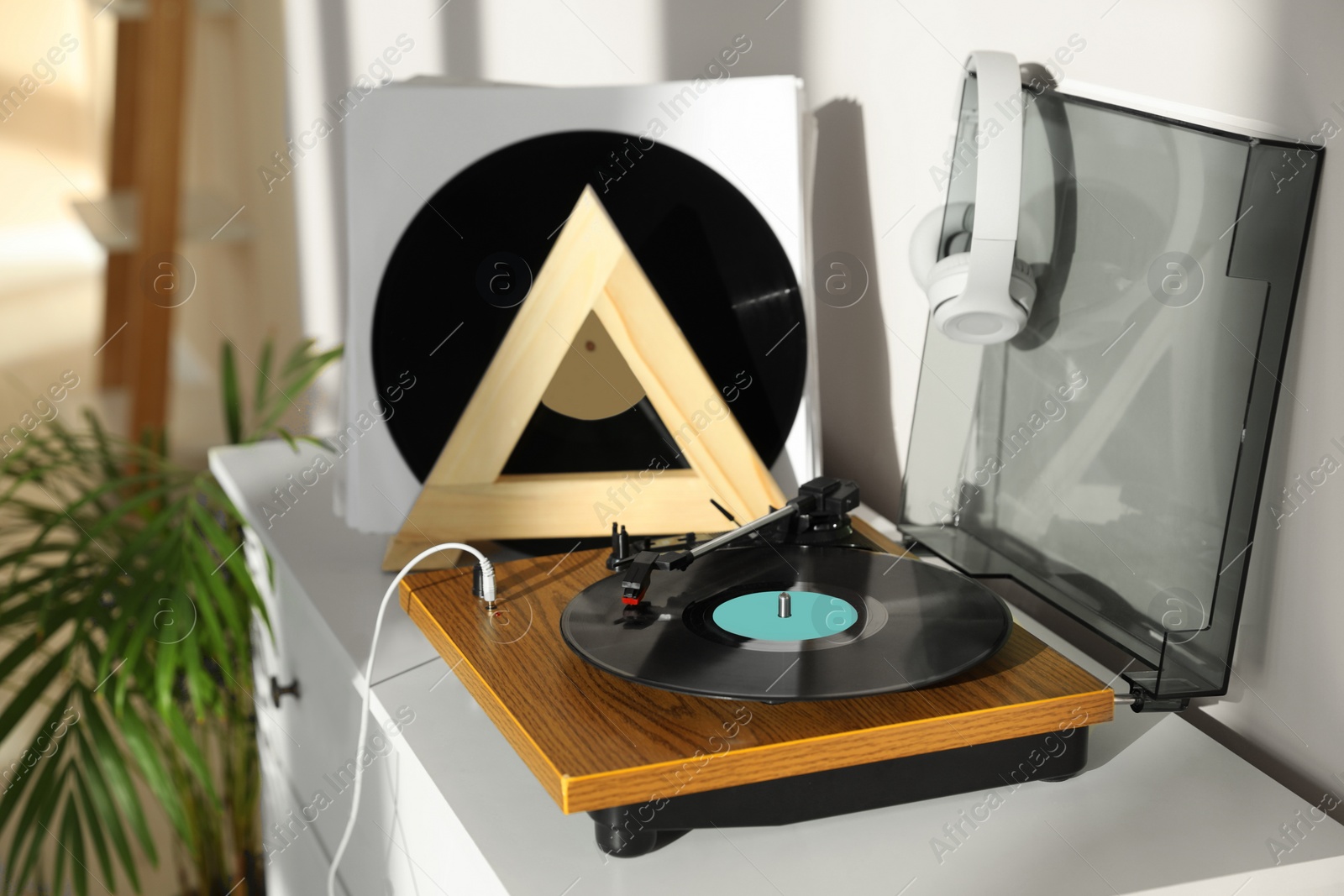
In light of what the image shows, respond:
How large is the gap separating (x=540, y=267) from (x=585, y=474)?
183mm

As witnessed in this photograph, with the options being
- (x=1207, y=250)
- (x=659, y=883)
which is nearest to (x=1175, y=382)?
(x=1207, y=250)

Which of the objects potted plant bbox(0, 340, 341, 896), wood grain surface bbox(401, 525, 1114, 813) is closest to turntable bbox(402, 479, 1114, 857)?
wood grain surface bbox(401, 525, 1114, 813)

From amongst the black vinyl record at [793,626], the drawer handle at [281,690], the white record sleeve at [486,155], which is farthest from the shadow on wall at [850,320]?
the drawer handle at [281,690]

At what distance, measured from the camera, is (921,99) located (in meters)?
1.04

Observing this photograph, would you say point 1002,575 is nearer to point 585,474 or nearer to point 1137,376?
point 1137,376

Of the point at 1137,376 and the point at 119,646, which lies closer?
the point at 1137,376

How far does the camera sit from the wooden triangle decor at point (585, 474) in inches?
36.9

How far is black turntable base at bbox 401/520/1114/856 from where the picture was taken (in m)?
0.60

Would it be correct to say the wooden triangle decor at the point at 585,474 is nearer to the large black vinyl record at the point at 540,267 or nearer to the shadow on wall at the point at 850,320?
the large black vinyl record at the point at 540,267

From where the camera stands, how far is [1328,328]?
0.67 m

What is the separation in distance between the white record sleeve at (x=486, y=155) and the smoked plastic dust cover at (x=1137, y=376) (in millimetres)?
161

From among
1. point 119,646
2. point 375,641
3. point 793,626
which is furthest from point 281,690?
point 793,626

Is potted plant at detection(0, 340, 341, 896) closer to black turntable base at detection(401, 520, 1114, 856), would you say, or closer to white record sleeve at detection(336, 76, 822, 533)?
white record sleeve at detection(336, 76, 822, 533)

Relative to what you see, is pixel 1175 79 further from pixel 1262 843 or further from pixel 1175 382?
pixel 1262 843
